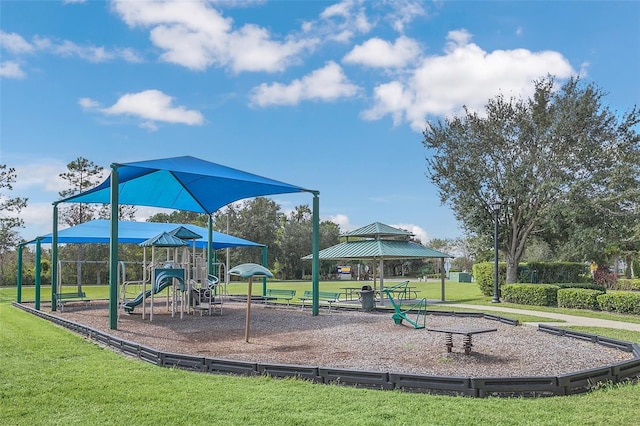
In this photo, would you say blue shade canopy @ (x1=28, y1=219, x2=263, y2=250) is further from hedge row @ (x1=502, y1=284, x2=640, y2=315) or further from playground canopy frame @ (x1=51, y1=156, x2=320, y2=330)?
hedge row @ (x1=502, y1=284, x2=640, y2=315)

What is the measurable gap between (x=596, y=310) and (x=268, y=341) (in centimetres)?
1132

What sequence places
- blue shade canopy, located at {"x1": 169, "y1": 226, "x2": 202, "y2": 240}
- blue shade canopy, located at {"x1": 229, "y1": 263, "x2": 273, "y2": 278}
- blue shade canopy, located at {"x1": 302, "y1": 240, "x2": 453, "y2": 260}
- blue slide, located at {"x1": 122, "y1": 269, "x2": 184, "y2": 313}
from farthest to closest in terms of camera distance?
1. blue shade canopy, located at {"x1": 302, "y1": 240, "x2": 453, "y2": 260}
2. blue shade canopy, located at {"x1": 169, "y1": 226, "x2": 202, "y2": 240}
3. blue slide, located at {"x1": 122, "y1": 269, "x2": 184, "y2": 313}
4. blue shade canopy, located at {"x1": 229, "y1": 263, "x2": 273, "y2": 278}

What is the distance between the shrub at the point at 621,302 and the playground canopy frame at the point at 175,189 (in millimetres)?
8633

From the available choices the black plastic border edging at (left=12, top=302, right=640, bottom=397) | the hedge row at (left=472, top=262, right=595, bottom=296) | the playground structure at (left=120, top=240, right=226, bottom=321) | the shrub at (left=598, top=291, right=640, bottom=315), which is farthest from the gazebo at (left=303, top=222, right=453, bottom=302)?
the black plastic border edging at (left=12, top=302, right=640, bottom=397)

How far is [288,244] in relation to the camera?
5606 cm

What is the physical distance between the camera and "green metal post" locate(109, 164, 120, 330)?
11.5m

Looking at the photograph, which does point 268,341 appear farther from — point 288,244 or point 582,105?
point 288,244

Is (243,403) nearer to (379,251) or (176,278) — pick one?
(176,278)

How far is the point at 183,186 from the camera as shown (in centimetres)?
1634

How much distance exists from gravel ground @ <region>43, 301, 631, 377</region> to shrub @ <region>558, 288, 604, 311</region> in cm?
516

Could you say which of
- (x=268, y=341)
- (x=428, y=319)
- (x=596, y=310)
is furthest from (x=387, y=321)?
(x=596, y=310)

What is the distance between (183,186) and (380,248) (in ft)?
25.2

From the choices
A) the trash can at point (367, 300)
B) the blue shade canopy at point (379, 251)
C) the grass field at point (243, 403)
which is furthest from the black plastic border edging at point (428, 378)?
the blue shade canopy at point (379, 251)

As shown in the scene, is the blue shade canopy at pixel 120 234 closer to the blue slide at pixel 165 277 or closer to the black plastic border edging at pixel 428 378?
the blue slide at pixel 165 277
